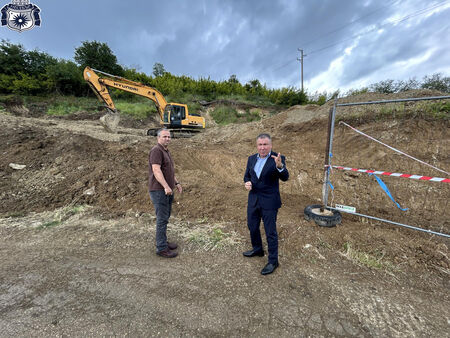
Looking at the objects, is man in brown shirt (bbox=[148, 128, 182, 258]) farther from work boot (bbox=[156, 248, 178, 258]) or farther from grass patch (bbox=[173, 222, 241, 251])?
grass patch (bbox=[173, 222, 241, 251])

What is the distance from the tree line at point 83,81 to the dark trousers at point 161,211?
23390 mm

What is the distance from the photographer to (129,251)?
3156mm

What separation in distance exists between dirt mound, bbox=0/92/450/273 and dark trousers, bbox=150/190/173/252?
1.47m

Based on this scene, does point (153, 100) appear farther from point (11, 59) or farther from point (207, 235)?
point (11, 59)

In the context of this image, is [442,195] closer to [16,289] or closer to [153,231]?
[153,231]

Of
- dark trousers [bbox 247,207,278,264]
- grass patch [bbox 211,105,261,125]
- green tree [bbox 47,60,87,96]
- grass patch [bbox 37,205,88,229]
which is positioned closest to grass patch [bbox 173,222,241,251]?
dark trousers [bbox 247,207,278,264]

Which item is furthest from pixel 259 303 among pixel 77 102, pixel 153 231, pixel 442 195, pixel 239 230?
pixel 77 102

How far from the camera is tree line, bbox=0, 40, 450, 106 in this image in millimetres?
21641

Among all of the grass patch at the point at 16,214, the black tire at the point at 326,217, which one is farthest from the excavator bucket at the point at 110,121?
the black tire at the point at 326,217

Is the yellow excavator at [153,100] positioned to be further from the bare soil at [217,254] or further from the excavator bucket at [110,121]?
the bare soil at [217,254]

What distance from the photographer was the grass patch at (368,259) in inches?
109

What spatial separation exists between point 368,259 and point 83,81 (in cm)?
3237

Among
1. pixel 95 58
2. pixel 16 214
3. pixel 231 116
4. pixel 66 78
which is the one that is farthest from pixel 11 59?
pixel 16 214

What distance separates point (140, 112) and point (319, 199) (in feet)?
60.6
